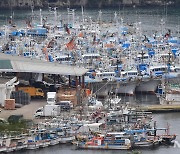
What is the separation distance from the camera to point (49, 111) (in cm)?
3002

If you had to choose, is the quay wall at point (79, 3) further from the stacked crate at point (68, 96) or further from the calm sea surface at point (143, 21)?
the stacked crate at point (68, 96)

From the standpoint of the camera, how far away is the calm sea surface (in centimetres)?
2747

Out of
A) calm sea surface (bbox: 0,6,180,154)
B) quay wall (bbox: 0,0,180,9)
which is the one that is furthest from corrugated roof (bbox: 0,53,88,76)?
quay wall (bbox: 0,0,180,9)

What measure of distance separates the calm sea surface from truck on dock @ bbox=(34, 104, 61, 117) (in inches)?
89.3

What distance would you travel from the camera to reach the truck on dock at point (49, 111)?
98.0 ft

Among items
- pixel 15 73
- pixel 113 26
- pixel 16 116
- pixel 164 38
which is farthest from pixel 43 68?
pixel 113 26

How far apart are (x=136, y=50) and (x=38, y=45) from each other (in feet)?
13.1

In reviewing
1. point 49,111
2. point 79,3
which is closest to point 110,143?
point 49,111

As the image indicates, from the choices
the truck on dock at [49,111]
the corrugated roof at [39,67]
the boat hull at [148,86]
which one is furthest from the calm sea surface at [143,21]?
the corrugated roof at [39,67]

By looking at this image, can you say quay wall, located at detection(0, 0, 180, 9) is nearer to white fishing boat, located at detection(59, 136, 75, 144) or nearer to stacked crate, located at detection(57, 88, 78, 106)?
stacked crate, located at detection(57, 88, 78, 106)

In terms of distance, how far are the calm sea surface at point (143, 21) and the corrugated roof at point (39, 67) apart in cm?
243

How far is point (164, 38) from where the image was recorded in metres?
41.5

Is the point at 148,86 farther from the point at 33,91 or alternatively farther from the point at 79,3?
the point at 79,3

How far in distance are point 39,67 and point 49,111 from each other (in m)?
3.02
